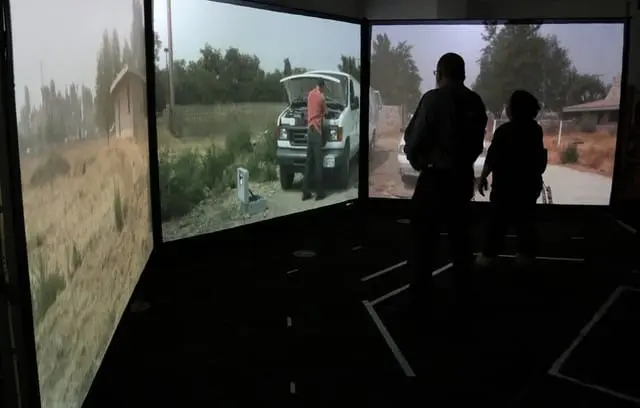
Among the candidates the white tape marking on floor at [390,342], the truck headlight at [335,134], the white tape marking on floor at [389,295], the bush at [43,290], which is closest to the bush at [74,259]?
the bush at [43,290]

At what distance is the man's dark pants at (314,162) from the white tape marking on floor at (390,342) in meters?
1.94

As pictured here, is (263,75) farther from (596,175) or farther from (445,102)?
(596,175)

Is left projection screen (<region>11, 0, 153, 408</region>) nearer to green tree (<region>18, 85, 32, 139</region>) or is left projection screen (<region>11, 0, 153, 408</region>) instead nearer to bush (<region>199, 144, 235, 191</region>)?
green tree (<region>18, 85, 32, 139</region>)

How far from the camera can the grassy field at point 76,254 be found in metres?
1.79

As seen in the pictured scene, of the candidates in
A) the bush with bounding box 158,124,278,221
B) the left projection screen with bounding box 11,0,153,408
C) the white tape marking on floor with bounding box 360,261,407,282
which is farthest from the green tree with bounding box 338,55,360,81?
the left projection screen with bounding box 11,0,153,408

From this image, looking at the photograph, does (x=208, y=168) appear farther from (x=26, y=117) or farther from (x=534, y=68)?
(x=534, y=68)

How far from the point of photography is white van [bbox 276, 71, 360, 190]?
5.33 m

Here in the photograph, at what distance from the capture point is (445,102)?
3.35 metres

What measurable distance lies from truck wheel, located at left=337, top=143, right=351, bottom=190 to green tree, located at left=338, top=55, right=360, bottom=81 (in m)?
0.70

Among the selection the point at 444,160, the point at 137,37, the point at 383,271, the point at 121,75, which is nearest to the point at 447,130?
the point at 444,160

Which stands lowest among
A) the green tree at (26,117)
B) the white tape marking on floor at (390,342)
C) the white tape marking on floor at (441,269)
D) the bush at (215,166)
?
the white tape marking on floor at (390,342)

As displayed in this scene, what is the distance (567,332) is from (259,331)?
5.64 ft

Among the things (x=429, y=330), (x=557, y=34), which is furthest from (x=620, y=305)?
(x=557, y=34)

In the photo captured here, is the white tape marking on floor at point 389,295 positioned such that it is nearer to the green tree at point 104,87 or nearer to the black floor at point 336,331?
the black floor at point 336,331
